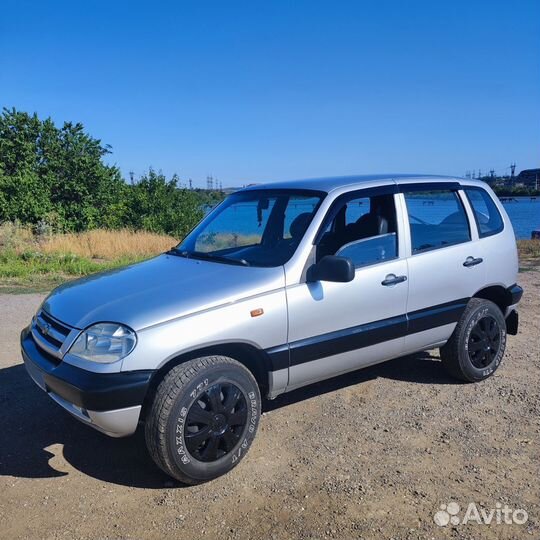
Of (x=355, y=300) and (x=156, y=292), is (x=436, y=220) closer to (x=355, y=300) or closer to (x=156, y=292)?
(x=355, y=300)

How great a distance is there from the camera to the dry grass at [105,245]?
15133 millimetres

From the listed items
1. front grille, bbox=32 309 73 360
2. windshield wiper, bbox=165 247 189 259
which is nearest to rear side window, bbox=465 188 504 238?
windshield wiper, bbox=165 247 189 259

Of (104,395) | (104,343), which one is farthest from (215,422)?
(104,343)

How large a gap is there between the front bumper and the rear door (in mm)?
2282

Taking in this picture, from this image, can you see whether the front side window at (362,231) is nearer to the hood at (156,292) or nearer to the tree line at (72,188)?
the hood at (156,292)

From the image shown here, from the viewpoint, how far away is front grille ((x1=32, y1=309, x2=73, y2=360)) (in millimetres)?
3273

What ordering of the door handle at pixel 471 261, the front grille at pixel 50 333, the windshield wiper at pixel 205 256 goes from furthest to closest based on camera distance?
the door handle at pixel 471 261 → the windshield wiper at pixel 205 256 → the front grille at pixel 50 333

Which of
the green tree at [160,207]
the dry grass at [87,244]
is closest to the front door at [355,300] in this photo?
the dry grass at [87,244]

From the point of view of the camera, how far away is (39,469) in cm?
343

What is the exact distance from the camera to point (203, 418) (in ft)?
10.5

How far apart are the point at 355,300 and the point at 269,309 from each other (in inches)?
29.8

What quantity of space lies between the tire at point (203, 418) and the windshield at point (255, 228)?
2.94 ft

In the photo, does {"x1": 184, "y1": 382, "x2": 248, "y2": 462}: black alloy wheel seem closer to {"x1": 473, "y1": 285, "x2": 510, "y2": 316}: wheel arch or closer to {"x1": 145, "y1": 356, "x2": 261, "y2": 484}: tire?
{"x1": 145, "y1": 356, "x2": 261, "y2": 484}: tire

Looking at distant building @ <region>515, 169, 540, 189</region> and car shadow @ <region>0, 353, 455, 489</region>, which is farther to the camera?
distant building @ <region>515, 169, 540, 189</region>
